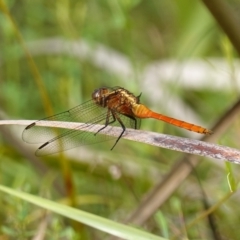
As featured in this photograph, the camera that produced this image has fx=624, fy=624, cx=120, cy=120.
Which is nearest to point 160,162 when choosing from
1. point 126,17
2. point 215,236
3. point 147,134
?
point 126,17

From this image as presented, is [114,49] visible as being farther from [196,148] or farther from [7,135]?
[196,148]

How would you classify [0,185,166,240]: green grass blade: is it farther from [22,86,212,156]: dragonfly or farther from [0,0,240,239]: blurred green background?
[22,86,212,156]: dragonfly

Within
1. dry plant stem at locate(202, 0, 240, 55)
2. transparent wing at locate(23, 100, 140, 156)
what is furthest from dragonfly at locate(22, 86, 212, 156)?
dry plant stem at locate(202, 0, 240, 55)

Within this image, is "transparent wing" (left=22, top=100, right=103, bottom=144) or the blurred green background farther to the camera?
the blurred green background

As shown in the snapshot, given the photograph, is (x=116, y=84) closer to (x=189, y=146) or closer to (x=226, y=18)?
(x=226, y=18)

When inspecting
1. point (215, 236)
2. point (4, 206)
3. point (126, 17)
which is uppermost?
point (126, 17)

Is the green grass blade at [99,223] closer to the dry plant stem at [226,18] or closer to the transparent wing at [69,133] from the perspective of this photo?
the transparent wing at [69,133]

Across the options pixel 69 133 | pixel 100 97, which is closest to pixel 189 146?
pixel 69 133
